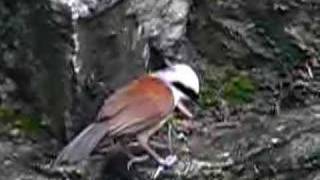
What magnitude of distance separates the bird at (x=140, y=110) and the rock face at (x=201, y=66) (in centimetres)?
10

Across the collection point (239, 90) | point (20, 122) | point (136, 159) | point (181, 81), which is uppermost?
point (20, 122)

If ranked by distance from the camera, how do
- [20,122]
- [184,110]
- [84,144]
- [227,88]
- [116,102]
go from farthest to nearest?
[227,88] → [184,110] → [20,122] → [116,102] → [84,144]

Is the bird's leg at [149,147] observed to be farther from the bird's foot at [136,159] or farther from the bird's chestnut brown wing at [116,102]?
the bird's chestnut brown wing at [116,102]

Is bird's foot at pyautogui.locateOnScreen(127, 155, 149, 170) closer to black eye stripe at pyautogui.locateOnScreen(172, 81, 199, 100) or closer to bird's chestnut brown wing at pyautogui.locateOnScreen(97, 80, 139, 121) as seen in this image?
bird's chestnut brown wing at pyautogui.locateOnScreen(97, 80, 139, 121)

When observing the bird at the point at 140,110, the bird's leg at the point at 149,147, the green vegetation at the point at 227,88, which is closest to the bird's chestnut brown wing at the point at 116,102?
the bird at the point at 140,110

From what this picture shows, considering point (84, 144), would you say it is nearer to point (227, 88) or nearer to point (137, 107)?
point (137, 107)

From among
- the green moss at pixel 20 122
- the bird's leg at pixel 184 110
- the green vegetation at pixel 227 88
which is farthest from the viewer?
the green vegetation at pixel 227 88

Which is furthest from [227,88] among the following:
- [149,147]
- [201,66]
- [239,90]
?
[149,147]

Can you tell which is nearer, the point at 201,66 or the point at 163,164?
the point at 163,164

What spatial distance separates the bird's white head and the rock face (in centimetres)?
14

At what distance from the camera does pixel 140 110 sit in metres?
4.05

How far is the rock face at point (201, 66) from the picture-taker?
397cm

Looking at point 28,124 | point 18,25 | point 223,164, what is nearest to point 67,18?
point 18,25

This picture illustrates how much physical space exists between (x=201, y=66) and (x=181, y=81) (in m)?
0.43
